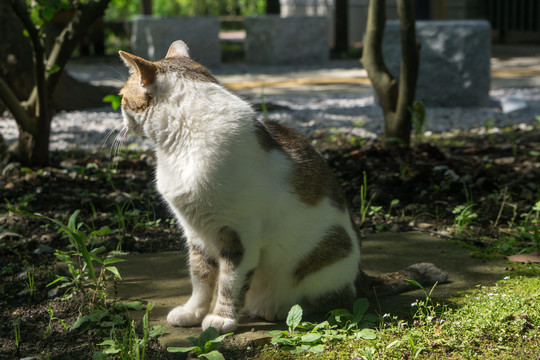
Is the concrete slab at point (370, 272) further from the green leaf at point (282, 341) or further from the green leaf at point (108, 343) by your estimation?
the green leaf at point (108, 343)

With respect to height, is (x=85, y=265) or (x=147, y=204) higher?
(x=85, y=265)

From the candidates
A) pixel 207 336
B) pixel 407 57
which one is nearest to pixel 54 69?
pixel 407 57

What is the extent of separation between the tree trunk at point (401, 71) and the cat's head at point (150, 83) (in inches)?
108

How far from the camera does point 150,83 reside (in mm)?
2578

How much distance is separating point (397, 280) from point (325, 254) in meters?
0.48

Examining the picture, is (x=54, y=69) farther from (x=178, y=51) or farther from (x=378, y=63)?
(x=378, y=63)

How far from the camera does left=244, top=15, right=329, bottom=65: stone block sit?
1299cm

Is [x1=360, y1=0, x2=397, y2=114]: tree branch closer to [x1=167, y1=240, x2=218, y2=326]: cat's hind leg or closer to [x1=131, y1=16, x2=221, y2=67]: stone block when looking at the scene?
[x1=167, y1=240, x2=218, y2=326]: cat's hind leg

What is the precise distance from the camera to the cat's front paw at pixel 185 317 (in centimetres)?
272

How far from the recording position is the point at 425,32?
789cm

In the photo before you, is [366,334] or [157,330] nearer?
[366,334]

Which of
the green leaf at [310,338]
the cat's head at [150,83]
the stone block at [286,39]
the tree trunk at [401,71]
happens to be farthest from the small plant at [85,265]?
the stone block at [286,39]

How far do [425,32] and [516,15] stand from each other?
960 cm

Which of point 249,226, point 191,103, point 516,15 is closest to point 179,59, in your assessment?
point 191,103
